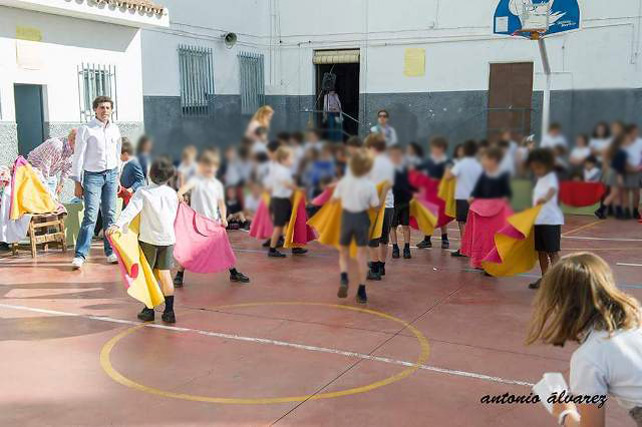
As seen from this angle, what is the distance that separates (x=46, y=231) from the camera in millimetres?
8320

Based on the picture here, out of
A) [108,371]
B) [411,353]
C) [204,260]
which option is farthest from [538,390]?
[204,260]

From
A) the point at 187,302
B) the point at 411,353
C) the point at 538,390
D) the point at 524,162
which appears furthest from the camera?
the point at 187,302

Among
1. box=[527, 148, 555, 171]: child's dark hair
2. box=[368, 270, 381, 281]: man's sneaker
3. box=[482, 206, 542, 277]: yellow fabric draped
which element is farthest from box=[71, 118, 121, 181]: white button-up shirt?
box=[527, 148, 555, 171]: child's dark hair

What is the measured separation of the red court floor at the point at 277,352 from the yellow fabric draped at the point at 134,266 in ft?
1.10

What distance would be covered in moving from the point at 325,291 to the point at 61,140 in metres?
4.16

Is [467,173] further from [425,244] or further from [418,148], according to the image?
[425,244]

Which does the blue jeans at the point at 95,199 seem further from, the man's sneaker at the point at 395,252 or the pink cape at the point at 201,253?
the man's sneaker at the point at 395,252

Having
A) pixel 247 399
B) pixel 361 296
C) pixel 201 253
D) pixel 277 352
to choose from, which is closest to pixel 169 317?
pixel 201 253

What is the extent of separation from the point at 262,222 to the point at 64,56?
8697mm

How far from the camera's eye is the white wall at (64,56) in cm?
932

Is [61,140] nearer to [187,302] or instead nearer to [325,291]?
[187,302]

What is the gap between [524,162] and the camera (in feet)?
5.46

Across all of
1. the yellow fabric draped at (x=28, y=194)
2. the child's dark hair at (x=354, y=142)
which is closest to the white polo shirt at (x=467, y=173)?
the child's dark hair at (x=354, y=142)

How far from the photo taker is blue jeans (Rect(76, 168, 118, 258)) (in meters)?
7.09
